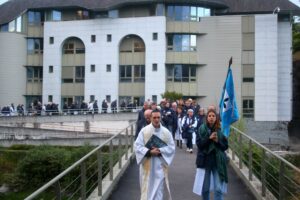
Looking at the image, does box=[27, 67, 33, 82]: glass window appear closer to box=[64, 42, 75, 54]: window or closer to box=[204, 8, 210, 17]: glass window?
box=[64, 42, 75, 54]: window

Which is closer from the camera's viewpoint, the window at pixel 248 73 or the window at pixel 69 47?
the window at pixel 248 73

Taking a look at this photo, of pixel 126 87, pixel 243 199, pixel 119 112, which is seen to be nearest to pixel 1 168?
pixel 119 112

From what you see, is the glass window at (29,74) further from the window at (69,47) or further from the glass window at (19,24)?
the window at (69,47)

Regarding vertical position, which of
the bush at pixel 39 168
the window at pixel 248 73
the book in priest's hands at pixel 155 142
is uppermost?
the window at pixel 248 73

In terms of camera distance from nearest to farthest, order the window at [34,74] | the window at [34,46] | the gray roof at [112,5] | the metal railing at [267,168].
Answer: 1. the metal railing at [267,168]
2. the gray roof at [112,5]
3. the window at [34,46]
4. the window at [34,74]

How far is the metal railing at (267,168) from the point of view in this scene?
29.7 feet

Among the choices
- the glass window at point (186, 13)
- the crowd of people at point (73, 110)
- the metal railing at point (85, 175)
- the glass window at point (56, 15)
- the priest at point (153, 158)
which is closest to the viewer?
the metal railing at point (85, 175)

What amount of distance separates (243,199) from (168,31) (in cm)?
4873

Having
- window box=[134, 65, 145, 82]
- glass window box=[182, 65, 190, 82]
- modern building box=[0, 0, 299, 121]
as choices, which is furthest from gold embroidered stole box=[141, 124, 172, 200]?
window box=[134, 65, 145, 82]

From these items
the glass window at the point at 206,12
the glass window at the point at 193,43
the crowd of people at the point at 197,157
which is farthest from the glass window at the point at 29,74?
the crowd of people at the point at 197,157

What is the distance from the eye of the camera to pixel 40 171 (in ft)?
86.1

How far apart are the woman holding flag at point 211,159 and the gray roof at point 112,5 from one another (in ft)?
166

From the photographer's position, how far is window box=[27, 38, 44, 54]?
6556 centimetres

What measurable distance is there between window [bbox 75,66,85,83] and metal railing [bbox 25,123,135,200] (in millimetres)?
45101
